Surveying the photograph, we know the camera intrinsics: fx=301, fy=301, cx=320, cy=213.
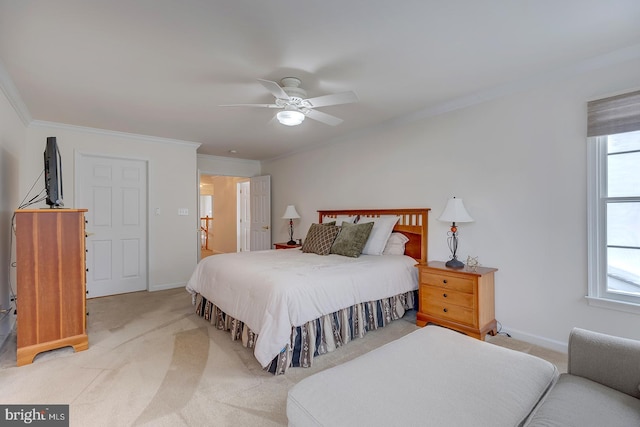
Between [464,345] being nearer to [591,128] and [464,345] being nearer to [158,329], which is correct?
[591,128]

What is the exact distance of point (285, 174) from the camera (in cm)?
585

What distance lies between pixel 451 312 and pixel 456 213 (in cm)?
95

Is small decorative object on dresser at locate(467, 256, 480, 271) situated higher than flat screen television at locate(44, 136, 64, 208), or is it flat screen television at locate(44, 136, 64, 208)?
flat screen television at locate(44, 136, 64, 208)

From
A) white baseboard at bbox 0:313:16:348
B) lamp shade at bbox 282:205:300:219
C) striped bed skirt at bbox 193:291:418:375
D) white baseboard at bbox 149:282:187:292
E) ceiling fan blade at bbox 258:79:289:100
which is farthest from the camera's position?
lamp shade at bbox 282:205:300:219

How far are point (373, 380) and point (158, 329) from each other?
8.66 feet

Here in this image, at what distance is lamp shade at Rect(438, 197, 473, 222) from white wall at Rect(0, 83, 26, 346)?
415cm

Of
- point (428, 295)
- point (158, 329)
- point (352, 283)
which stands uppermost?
point (352, 283)

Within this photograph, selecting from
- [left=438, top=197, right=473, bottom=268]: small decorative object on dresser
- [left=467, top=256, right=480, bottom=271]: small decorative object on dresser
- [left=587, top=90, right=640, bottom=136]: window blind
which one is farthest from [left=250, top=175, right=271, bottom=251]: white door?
[left=587, top=90, right=640, bottom=136]: window blind

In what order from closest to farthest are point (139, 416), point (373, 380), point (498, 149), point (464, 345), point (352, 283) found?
1. point (373, 380)
2. point (464, 345)
3. point (139, 416)
4. point (352, 283)
5. point (498, 149)

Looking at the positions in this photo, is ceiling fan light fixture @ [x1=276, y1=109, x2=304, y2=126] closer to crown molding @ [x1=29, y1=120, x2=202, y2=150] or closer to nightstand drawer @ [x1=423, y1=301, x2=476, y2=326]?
nightstand drawer @ [x1=423, y1=301, x2=476, y2=326]

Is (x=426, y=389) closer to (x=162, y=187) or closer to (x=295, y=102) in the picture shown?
(x=295, y=102)

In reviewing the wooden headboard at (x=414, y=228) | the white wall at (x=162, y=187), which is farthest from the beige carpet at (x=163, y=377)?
the white wall at (x=162, y=187)

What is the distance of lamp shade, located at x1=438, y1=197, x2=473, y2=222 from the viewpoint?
292cm

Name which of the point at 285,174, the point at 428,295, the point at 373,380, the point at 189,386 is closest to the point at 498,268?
the point at 428,295
